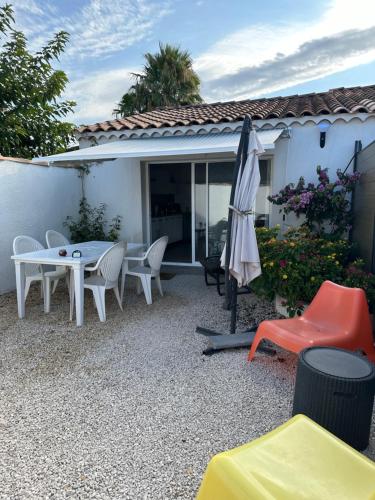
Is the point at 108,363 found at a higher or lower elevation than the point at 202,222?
lower

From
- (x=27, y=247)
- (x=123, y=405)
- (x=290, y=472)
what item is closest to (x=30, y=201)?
(x=27, y=247)

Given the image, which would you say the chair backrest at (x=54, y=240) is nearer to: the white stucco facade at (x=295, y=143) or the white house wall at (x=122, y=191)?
the white house wall at (x=122, y=191)

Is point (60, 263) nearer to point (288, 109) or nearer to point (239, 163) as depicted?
point (239, 163)

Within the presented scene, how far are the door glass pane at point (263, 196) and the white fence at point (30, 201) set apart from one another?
6.96 m

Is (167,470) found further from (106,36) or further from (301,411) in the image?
(106,36)

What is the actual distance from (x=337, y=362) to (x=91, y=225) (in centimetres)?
1053

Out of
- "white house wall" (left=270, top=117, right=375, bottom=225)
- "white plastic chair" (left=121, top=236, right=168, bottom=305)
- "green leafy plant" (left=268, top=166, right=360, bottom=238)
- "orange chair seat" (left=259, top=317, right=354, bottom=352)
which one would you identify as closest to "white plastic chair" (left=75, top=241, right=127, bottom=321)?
"white plastic chair" (left=121, top=236, right=168, bottom=305)

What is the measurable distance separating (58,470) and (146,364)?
2400 millimetres

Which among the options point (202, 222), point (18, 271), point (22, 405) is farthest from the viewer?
point (202, 222)

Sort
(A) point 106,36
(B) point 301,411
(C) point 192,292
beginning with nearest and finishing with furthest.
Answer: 1. (B) point 301,411
2. (C) point 192,292
3. (A) point 106,36

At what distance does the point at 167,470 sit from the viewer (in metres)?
3.42

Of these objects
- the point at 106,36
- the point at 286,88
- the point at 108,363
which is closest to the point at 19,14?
the point at 106,36

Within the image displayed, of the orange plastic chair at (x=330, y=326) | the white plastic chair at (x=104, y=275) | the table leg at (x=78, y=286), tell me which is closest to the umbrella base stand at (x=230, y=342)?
the orange plastic chair at (x=330, y=326)

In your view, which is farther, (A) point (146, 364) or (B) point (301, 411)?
(A) point (146, 364)
